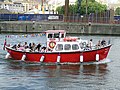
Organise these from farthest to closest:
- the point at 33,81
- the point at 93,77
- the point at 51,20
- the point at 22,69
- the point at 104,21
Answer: the point at 51,20 → the point at 104,21 → the point at 22,69 → the point at 93,77 → the point at 33,81

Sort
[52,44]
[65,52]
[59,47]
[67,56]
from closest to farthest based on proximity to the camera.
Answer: [65,52] < [67,56] < [59,47] < [52,44]

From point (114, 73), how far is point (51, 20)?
95.6m

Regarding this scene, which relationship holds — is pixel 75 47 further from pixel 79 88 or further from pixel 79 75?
pixel 79 88

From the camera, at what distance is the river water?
44969 millimetres

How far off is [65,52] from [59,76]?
25.9ft

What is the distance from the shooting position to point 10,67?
57281 mm

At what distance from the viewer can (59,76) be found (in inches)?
2000

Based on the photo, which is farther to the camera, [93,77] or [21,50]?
[21,50]

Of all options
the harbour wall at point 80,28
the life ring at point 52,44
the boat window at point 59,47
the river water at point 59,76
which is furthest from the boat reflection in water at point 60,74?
the harbour wall at point 80,28

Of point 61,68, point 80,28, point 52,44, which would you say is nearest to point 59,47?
point 52,44

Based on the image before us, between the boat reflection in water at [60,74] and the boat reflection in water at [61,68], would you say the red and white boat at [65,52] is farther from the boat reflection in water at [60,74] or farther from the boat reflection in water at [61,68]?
the boat reflection in water at [60,74]

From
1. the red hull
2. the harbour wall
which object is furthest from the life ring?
the harbour wall

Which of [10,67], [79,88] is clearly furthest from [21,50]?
[79,88]

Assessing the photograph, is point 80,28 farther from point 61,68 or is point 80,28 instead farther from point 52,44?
point 61,68
